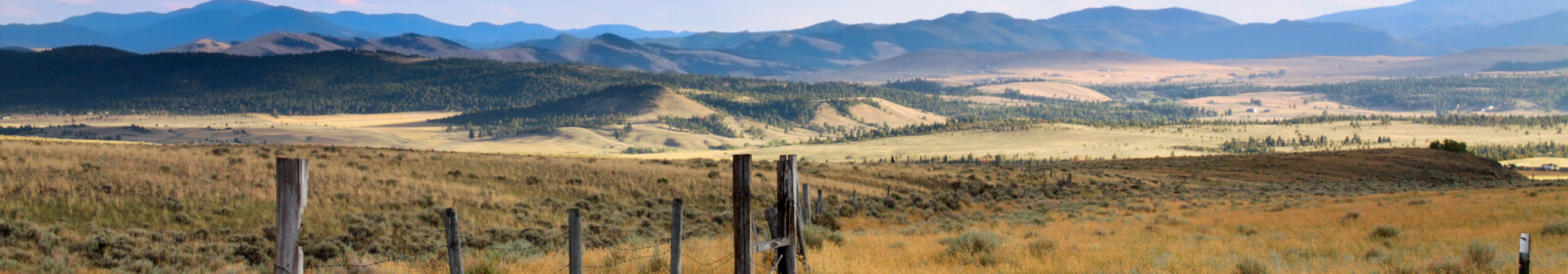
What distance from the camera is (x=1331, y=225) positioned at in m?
19.4

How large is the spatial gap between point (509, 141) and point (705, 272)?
7465 inches

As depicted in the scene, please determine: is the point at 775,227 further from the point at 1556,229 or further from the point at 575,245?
the point at 1556,229

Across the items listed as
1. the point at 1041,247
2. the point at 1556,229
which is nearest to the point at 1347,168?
the point at 1556,229

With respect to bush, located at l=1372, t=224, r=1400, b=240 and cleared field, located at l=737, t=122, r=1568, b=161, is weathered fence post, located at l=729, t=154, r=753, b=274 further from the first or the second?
cleared field, located at l=737, t=122, r=1568, b=161

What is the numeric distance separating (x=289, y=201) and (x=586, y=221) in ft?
55.2

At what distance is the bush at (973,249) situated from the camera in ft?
41.9

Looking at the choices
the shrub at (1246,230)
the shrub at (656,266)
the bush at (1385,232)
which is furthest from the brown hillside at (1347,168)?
the shrub at (656,266)

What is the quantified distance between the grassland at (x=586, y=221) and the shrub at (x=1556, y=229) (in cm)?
10

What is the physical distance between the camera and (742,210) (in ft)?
30.1

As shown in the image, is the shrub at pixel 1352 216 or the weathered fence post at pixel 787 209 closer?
the weathered fence post at pixel 787 209

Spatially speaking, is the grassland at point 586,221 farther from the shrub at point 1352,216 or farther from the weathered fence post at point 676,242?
the weathered fence post at point 676,242

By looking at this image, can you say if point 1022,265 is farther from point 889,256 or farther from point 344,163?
point 344,163

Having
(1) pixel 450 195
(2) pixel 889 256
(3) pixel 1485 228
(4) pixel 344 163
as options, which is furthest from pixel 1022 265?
(4) pixel 344 163

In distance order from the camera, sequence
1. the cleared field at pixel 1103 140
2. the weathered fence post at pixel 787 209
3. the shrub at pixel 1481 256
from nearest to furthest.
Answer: the weathered fence post at pixel 787 209 → the shrub at pixel 1481 256 → the cleared field at pixel 1103 140
